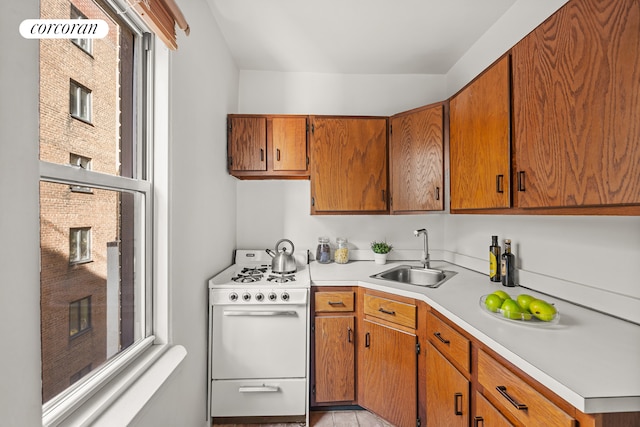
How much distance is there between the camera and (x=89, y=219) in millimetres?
950

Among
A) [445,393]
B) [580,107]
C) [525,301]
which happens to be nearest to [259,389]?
[445,393]

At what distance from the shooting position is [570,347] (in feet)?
3.21

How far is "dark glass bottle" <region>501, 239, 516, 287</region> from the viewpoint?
1.73 m

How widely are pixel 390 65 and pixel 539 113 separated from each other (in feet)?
5.48

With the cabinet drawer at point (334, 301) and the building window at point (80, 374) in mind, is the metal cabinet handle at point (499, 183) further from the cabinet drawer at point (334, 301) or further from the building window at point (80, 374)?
the building window at point (80, 374)

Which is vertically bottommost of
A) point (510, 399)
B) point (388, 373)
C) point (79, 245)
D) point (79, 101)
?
point (388, 373)

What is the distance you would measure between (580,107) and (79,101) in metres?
1.68

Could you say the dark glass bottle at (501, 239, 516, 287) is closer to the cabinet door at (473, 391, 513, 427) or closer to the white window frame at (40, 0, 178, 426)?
the cabinet door at (473, 391, 513, 427)

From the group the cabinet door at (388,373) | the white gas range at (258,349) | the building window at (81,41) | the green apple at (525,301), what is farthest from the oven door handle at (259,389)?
the building window at (81,41)

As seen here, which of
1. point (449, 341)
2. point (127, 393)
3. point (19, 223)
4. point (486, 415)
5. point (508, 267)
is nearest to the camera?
point (19, 223)

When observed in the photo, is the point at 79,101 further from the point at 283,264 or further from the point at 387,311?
the point at 387,311

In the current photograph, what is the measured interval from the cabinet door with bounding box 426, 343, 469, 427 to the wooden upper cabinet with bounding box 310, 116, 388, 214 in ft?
3.86

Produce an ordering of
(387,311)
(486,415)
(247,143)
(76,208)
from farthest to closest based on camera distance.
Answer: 1. (247,143)
2. (387,311)
3. (486,415)
4. (76,208)

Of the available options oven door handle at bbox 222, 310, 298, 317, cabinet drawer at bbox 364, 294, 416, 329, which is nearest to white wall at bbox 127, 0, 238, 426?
oven door handle at bbox 222, 310, 298, 317
